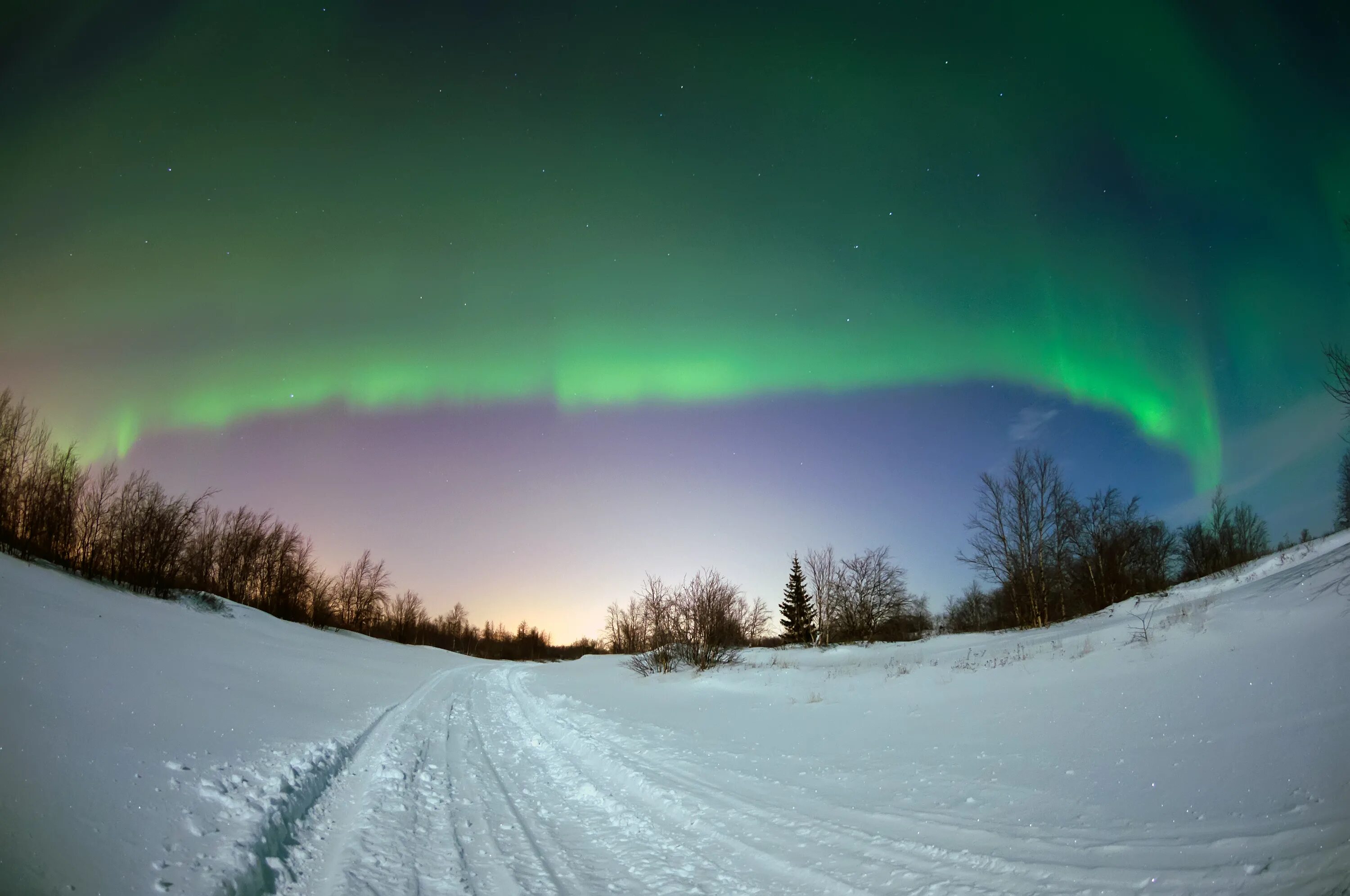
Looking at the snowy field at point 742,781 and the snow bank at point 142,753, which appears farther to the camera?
the snowy field at point 742,781

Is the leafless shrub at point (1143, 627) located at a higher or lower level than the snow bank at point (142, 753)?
higher

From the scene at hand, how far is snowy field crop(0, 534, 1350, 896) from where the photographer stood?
3.97 metres

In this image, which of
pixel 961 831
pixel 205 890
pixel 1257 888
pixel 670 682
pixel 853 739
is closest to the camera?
pixel 1257 888

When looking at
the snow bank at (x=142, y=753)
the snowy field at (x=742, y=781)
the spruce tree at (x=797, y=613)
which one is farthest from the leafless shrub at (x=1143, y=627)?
the spruce tree at (x=797, y=613)

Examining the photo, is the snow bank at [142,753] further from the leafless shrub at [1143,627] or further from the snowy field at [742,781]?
the leafless shrub at [1143,627]

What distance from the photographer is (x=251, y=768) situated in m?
6.48

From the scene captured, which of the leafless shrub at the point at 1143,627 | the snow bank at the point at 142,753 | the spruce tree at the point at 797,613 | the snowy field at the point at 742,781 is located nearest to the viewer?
the snow bank at the point at 142,753

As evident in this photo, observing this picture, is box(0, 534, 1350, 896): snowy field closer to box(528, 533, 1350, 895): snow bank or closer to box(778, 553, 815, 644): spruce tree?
box(528, 533, 1350, 895): snow bank

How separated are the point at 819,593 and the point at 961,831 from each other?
52.2 meters

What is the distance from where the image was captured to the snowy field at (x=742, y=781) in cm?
397

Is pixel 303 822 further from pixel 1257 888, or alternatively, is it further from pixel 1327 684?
pixel 1327 684

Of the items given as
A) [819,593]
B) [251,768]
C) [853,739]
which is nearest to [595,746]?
[853,739]

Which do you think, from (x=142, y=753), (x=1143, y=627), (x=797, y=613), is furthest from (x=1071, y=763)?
(x=797, y=613)

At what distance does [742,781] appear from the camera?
7.12 metres
